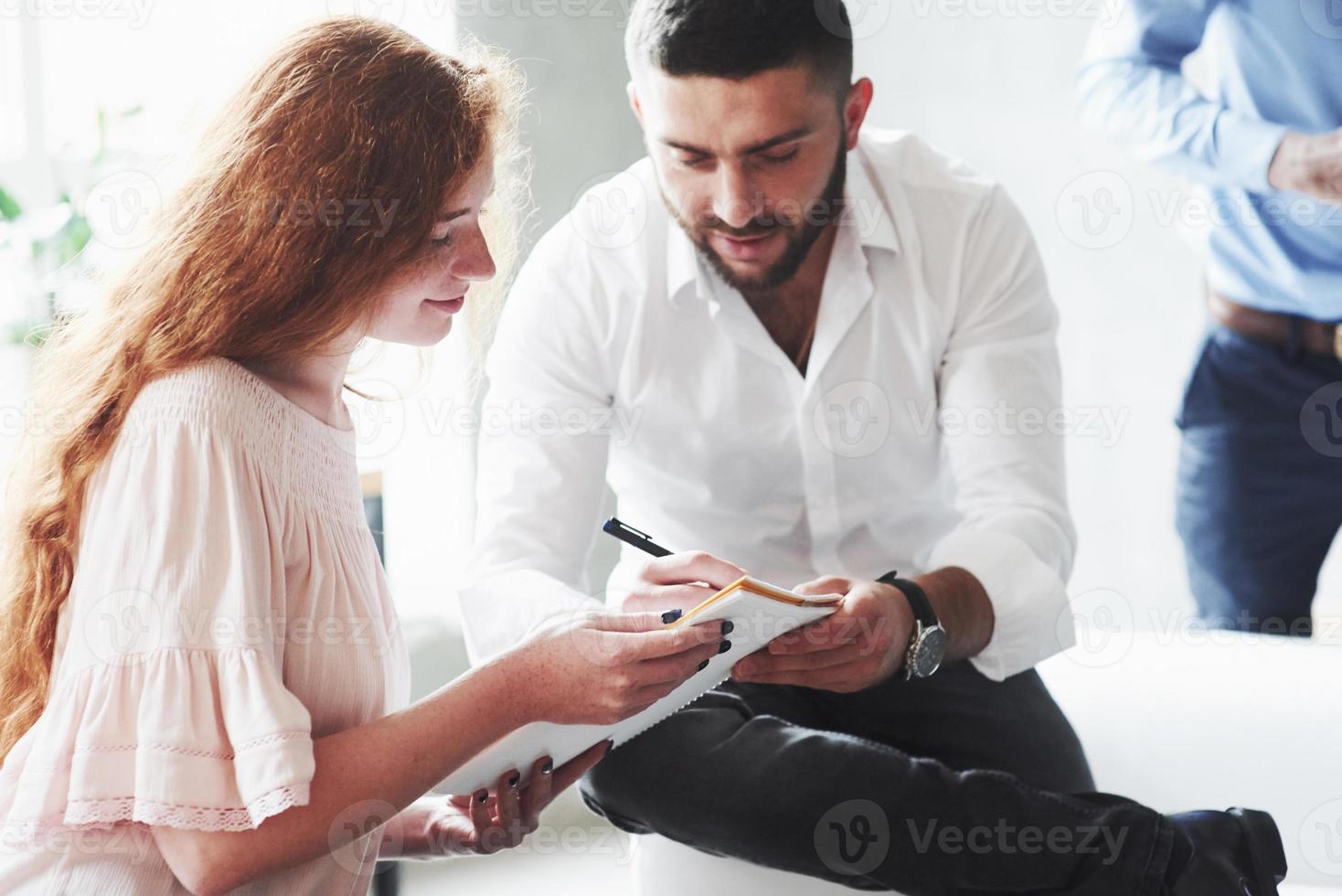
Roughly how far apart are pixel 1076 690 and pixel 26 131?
7.61 feet

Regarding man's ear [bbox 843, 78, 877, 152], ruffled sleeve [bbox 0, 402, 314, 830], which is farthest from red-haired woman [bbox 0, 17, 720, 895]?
man's ear [bbox 843, 78, 877, 152]

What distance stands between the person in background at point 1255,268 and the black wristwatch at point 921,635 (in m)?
1.09

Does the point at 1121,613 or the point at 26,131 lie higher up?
the point at 26,131

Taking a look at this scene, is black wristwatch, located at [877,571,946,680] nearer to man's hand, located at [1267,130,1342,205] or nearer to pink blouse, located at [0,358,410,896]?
pink blouse, located at [0,358,410,896]

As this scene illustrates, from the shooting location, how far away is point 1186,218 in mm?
2254

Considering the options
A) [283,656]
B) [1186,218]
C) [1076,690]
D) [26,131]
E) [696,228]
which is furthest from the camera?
[26,131]

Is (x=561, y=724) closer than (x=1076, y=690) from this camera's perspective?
Yes

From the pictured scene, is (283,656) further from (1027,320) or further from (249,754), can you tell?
(1027,320)

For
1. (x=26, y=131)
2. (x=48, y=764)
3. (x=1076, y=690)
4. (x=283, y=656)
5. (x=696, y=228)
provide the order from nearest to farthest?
1. (x=48, y=764)
2. (x=283, y=656)
3. (x=696, y=228)
4. (x=1076, y=690)
5. (x=26, y=131)

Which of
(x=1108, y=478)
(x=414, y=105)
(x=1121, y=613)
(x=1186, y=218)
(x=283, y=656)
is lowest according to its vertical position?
(x=1121, y=613)

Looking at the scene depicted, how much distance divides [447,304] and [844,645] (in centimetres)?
52

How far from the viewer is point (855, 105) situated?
169 cm

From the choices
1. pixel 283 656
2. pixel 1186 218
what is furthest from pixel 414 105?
pixel 1186 218

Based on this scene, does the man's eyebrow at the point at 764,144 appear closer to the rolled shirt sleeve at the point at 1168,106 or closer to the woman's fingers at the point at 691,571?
the woman's fingers at the point at 691,571
